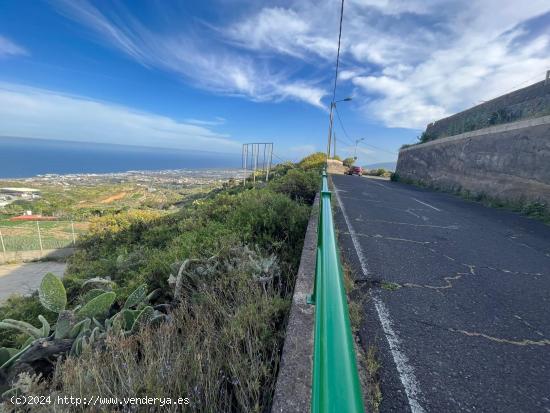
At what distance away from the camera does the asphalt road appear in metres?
1.90

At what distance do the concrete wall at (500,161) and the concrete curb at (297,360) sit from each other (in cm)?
1007

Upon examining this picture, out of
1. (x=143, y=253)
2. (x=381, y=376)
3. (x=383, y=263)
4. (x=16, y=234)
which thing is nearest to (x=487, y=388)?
(x=381, y=376)

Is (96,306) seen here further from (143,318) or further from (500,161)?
(500,161)

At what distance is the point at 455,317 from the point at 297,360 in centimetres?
191

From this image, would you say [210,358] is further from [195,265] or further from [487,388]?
[195,265]

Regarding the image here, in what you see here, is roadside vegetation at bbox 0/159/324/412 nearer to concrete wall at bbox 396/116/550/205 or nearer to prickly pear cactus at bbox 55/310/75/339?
prickly pear cactus at bbox 55/310/75/339

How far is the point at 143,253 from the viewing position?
7.20 metres

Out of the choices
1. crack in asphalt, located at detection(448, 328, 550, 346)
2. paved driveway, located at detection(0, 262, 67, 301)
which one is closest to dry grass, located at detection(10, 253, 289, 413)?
crack in asphalt, located at detection(448, 328, 550, 346)

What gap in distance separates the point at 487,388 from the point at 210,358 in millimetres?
1898

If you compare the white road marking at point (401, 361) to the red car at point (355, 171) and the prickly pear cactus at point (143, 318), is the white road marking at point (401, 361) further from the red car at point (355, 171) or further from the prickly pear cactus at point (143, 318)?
the red car at point (355, 171)

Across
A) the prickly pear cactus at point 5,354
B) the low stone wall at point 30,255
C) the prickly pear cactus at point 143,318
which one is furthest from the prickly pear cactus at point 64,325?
the low stone wall at point 30,255

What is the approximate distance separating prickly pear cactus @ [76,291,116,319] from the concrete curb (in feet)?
8.11

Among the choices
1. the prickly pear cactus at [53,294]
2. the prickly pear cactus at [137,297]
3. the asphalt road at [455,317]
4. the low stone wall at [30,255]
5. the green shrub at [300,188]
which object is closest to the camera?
the asphalt road at [455,317]

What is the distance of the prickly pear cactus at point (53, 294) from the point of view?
429 cm
